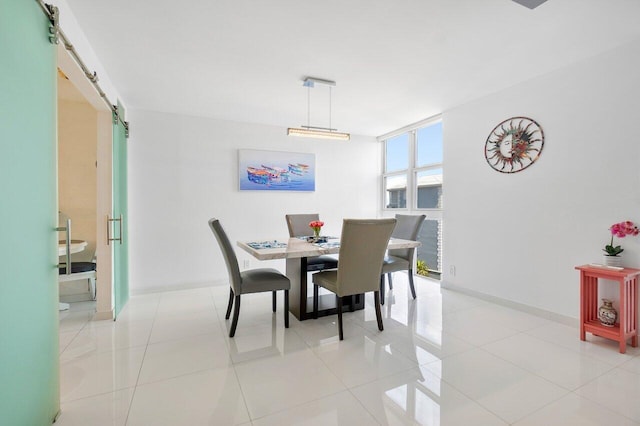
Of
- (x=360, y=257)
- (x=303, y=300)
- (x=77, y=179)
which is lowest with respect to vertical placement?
(x=303, y=300)

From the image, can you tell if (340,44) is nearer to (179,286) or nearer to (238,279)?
(238,279)

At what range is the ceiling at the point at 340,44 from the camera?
6.55 ft

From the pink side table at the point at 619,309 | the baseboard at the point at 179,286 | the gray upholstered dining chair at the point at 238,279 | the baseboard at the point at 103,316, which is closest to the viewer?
the pink side table at the point at 619,309

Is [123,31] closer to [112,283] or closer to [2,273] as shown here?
[2,273]

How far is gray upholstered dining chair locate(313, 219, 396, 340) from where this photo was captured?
2500 mm

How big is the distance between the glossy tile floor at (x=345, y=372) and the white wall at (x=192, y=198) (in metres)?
1.12

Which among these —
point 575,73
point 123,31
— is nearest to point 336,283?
point 123,31

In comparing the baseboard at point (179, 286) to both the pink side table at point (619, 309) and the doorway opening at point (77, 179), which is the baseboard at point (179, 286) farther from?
the pink side table at point (619, 309)

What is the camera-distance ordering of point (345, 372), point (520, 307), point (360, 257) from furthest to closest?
1. point (520, 307)
2. point (360, 257)
3. point (345, 372)

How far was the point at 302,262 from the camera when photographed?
2.99m

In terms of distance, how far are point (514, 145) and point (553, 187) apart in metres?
0.62

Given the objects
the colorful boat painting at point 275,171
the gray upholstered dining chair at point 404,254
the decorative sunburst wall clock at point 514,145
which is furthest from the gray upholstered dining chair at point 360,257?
the colorful boat painting at point 275,171

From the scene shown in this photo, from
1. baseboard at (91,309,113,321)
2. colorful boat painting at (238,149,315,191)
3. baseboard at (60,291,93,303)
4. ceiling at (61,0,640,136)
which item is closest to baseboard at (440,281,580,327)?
ceiling at (61,0,640,136)

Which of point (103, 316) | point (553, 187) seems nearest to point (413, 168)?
point (553, 187)
